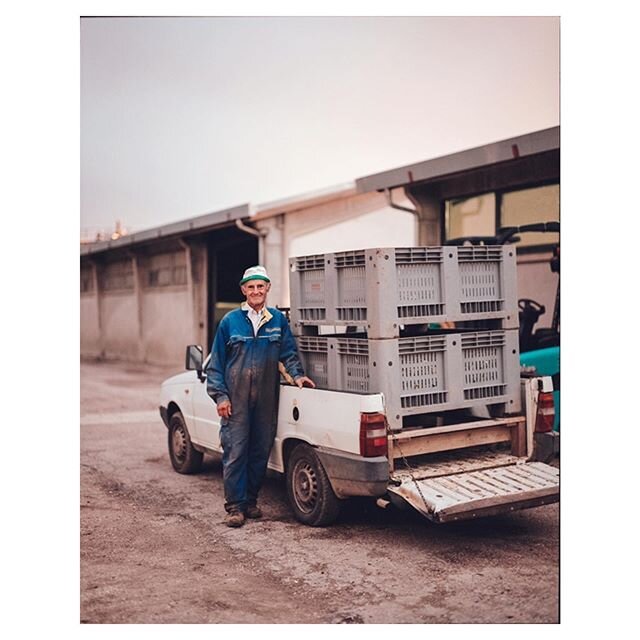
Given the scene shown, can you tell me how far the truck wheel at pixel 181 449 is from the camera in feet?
25.8

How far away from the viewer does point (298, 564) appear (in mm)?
5355

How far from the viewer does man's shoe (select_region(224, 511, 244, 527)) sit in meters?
6.21

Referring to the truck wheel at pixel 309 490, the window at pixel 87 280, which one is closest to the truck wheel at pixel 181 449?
the truck wheel at pixel 309 490

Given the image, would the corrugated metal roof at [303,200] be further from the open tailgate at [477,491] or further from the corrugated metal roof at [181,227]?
the open tailgate at [477,491]

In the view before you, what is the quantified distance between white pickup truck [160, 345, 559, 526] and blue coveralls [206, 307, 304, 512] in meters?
0.11

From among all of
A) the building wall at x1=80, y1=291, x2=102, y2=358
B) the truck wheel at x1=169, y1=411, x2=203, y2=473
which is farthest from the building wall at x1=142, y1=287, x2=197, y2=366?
the truck wheel at x1=169, y1=411, x2=203, y2=473

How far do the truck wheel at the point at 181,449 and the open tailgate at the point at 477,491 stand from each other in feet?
9.37

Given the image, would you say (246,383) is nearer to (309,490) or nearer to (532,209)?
(309,490)

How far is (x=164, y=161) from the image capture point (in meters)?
7.54

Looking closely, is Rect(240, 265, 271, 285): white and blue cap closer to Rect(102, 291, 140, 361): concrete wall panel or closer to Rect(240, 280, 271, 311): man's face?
Rect(240, 280, 271, 311): man's face

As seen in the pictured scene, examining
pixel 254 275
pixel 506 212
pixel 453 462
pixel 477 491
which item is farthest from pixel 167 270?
pixel 477 491

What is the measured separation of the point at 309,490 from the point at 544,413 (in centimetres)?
179
